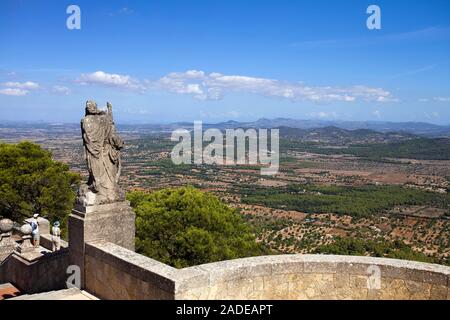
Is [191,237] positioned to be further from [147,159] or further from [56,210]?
[147,159]

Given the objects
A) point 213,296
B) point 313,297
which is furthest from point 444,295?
point 213,296

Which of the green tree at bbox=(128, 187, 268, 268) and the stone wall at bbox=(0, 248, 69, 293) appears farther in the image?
the green tree at bbox=(128, 187, 268, 268)

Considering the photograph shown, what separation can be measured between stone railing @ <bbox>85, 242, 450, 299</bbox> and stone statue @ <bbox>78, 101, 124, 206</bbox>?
835 millimetres

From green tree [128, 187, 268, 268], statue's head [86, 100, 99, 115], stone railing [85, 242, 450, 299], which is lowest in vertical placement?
green tree [128, 187, 268, 268]

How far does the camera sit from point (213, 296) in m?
5.02

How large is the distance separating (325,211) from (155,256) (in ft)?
184

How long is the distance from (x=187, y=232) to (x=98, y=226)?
6.38m

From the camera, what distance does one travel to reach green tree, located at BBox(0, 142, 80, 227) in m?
15.4

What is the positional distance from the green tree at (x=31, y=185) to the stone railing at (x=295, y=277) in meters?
10.8

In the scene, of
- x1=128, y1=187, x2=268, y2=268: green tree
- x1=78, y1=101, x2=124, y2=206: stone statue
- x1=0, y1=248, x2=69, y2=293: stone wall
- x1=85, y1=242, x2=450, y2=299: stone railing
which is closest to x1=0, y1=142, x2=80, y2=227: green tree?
x1=128, y1=187, x2=268, y2=268: green tree

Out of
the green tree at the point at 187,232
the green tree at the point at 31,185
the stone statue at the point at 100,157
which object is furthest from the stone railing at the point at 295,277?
the green tree at the point at 31,185

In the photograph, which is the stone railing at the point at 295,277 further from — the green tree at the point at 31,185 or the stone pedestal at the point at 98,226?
the green tree at the point at 31,185

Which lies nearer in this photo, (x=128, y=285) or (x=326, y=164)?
(x=128, y=285)

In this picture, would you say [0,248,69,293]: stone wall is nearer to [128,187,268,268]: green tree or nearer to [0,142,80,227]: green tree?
[128,187,268,268]: green tree
